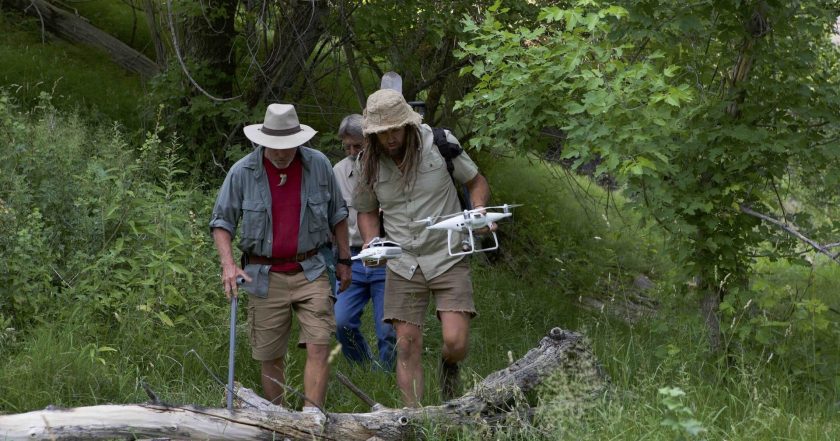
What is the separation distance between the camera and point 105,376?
5.97m

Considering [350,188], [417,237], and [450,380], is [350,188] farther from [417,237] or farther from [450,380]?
[450,380]

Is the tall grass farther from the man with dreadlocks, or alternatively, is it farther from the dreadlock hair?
the dreadlock hair

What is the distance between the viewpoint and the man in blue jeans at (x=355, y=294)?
6637 millimetres

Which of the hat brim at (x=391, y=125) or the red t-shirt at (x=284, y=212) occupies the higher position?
the hat brim at (x=391, y=125)

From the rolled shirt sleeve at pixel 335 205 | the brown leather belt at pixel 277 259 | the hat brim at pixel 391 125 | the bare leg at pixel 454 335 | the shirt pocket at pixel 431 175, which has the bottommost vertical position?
the bare leg at pixel 454 335

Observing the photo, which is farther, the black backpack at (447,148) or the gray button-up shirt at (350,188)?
the gray button-up shirt at (350,188)

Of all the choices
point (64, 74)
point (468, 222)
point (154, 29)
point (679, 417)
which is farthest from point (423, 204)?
point (64, 74)

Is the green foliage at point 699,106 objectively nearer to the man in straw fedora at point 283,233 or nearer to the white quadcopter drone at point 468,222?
the white quadcopter drone at point 468,222

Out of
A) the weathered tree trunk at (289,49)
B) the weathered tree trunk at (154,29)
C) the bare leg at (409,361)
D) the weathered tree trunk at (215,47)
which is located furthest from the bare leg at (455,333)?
the weathered tree trunk at (154,29)

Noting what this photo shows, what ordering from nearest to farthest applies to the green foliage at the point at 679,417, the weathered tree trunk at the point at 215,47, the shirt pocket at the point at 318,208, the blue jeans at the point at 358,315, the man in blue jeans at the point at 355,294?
1. the green foliage at the point at 679,417
2. the shirt pocket at the point at 318,208
3. the man in blue jeans at the point at 355,294
4. the blue jeans at the point at 358,315
5. the weathered tree trunk at the point at 215,47

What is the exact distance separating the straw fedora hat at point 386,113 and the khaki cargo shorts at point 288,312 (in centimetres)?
92

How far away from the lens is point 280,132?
213 inches

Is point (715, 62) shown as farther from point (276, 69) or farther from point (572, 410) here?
point (276, 69)

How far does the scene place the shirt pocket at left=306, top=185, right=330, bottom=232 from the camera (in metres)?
5.50
